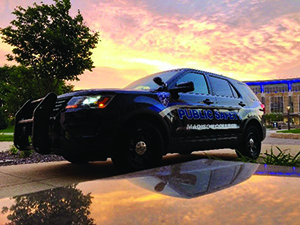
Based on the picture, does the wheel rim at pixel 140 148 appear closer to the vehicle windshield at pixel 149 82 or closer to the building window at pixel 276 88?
the vehicle windshield at pixel 149 82

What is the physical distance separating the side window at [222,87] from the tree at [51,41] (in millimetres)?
13133

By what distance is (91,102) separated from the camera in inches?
156

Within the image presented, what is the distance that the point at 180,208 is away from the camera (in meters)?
1.53

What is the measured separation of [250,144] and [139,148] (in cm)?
335

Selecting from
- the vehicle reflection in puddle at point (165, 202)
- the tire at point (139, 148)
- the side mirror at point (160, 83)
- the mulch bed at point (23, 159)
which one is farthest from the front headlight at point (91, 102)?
the mulch bed at point (23, 159)

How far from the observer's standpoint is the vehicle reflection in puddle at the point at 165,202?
4.57 feet

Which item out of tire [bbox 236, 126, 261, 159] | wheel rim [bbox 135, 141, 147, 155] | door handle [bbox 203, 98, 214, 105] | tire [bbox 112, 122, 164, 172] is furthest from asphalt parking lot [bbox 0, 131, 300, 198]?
tire [bbox 236, 126, 261, 159]

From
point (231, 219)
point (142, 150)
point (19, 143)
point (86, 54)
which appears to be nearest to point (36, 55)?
point (86, 54)

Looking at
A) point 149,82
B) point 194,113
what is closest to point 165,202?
point 194,113

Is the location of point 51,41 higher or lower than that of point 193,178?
higher

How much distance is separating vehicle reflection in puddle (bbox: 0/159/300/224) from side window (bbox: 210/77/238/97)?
3702mm

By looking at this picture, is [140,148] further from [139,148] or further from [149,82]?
[149,82]

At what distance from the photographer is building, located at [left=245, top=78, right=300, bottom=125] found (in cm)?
10150

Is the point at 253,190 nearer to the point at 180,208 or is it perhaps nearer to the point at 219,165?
the point at 180,208
